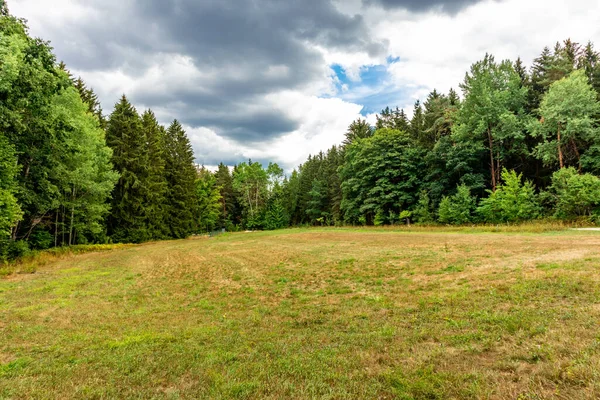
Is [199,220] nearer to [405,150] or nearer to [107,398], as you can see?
[405,150]

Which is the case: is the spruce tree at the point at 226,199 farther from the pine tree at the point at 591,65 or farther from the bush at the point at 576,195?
the pine tree at the point at 591,65

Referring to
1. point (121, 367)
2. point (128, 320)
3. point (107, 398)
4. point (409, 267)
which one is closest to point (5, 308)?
point (128, 320)

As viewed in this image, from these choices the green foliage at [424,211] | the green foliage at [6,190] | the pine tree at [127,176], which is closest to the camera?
the green foliage at [6,190]

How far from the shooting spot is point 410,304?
7.48 metres

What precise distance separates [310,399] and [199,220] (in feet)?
181

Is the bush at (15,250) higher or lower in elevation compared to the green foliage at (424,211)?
lower

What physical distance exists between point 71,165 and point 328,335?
29368mm

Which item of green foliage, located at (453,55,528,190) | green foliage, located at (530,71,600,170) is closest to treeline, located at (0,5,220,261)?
green foliage, located at (453,55,528,190)

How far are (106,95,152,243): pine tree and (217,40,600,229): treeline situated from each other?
33734mm

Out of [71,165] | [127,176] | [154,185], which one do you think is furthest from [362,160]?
[71,165]

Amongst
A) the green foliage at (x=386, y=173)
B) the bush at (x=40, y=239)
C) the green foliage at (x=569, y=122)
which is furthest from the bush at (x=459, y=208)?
the bush at (x=40, y=239)

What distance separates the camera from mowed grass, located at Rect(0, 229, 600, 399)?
3922 millimetres

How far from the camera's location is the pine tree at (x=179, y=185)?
149ft

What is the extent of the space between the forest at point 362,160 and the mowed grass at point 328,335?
499 inches
